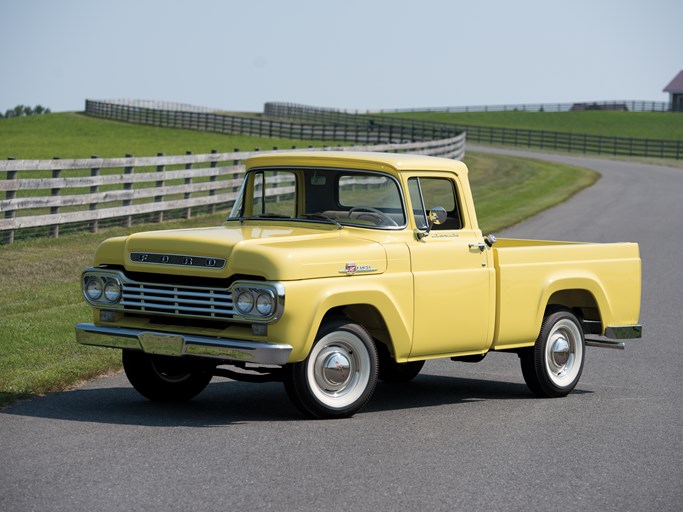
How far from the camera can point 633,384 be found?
10422 mm

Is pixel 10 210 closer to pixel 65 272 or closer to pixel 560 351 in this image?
pixel 65 272

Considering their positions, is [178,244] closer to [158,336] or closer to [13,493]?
[158,336]

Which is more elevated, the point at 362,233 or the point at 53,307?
the point at 362,233

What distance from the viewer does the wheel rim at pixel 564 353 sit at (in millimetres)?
9875

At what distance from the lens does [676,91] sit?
13012cm

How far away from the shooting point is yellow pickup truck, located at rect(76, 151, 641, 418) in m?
7.93

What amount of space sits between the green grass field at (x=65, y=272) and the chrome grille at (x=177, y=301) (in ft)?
4.01

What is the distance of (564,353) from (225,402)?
110 inches

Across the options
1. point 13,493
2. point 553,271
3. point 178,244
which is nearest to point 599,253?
point 553,271

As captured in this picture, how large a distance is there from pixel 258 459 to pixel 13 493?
1449mm

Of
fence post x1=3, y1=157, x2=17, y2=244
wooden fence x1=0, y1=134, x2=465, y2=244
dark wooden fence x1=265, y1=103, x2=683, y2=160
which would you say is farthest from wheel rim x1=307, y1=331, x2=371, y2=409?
dark wooden fence x1=265, y1=103, x2=683, y2=160

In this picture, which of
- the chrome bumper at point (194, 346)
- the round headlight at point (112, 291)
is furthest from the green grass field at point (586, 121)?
the chrome bumper at point (194, 346)

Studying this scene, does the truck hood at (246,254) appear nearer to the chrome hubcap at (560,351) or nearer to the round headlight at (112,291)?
the round headlight at (112,291)

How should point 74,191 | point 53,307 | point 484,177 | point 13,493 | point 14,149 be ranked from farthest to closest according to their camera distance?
point 14,149
point 484,177
point 74,191
point 53,307
point 13,493
